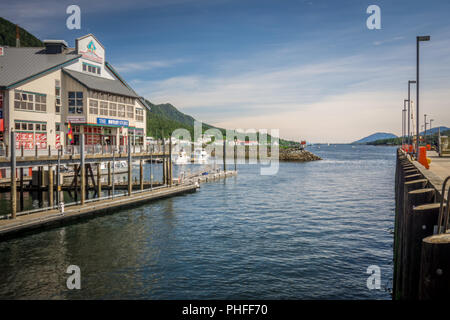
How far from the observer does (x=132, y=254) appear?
22.5 metres

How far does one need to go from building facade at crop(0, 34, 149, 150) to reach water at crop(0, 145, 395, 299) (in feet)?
43.9

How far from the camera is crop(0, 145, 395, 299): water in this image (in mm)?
17031

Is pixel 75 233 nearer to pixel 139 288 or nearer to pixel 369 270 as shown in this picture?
pixel 139 288

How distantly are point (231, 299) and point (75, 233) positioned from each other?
52.1ft

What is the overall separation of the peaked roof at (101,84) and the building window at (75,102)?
1.52 metres

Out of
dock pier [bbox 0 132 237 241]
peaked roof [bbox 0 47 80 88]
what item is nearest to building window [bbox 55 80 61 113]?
peaked roof [bbox 0 47 80 88]

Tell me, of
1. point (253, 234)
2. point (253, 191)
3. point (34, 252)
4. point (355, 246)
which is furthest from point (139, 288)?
point (253, 191)

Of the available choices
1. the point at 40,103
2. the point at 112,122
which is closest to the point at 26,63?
the point at 40,103

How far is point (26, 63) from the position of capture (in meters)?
42.4

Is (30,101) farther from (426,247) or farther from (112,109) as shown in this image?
(426,247)

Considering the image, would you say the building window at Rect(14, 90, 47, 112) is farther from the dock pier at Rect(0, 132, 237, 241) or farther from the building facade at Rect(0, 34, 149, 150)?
the dock pier at Rect(0, 132, 237, 241)

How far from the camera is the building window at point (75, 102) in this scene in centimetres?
4219

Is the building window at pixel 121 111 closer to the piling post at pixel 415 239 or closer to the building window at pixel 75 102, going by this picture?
the building window at pixel 75 102
